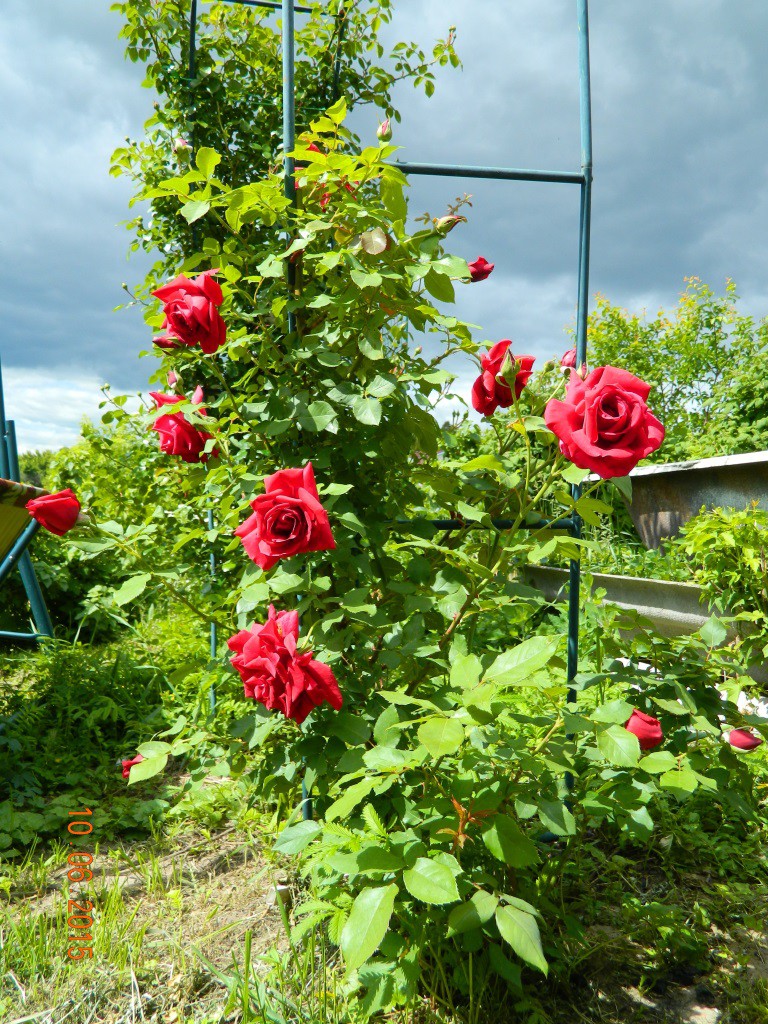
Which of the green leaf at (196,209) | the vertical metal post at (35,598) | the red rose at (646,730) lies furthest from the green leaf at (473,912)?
the vertical metal post at (35,598)

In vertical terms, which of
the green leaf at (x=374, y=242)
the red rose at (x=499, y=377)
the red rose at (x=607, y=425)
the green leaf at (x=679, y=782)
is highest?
the green leaf at (x=374, y=242)

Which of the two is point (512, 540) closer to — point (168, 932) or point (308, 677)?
point (308, 677)

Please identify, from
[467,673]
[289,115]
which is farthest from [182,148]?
[467,673]

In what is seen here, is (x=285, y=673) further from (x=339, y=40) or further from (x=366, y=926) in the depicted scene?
(x=339, y=40)

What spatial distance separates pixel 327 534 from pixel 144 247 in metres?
2.44

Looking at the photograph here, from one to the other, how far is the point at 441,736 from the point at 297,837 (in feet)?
1.41

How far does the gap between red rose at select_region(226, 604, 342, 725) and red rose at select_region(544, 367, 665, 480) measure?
48 centimetres

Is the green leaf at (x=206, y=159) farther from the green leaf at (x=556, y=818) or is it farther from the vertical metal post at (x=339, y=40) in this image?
the vertical metal post at (x=339, y=40)

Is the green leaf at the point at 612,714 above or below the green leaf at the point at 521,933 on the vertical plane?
above

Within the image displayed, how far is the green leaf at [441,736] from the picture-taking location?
0.82 m

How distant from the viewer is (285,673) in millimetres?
1026

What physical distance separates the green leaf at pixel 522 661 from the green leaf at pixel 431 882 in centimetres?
24

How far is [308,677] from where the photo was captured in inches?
40.1

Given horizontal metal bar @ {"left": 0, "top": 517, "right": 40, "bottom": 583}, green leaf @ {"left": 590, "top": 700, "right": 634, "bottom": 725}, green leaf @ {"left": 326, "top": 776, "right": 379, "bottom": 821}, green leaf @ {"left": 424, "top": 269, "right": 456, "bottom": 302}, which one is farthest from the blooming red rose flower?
horizontal metal bar @ {"left": 0, "top": 517, "right": 40, "bottom": 583}
